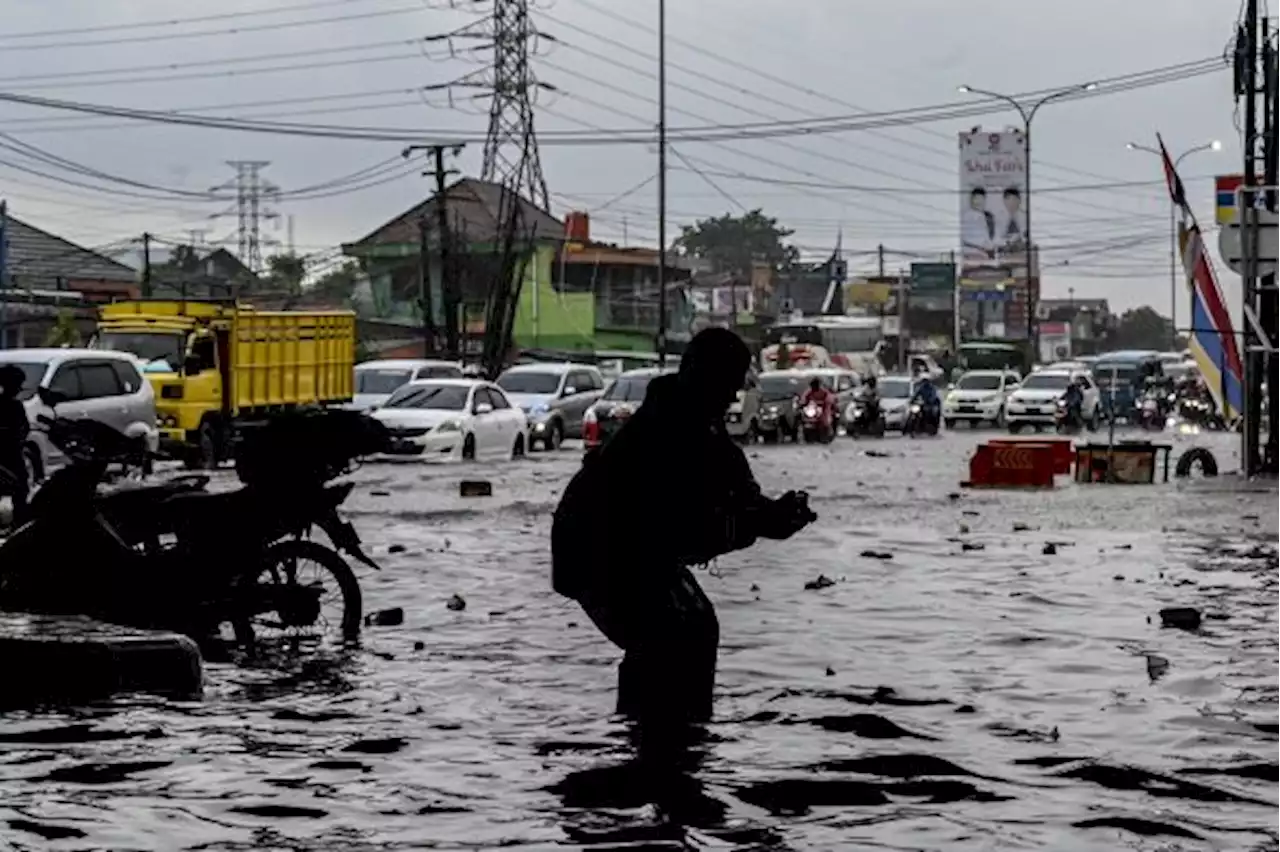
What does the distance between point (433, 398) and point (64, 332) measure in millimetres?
20359

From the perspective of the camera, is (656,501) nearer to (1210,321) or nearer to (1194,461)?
(1210,321)

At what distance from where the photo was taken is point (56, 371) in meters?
29.6

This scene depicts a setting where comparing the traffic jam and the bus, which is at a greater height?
the bus

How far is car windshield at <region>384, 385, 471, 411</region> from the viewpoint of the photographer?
37188 mm

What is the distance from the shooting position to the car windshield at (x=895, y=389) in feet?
204

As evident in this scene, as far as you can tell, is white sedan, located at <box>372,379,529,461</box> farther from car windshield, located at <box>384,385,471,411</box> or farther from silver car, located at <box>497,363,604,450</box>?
silver car, located at <box>497,363,604,450</box>

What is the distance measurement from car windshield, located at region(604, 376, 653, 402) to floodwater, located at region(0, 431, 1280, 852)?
2675 centimetres

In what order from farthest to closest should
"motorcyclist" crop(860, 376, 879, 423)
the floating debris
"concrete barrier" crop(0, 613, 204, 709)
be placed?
"motorcyclist" crop(860, 376, 879, 423)
the floating debris
"concrete barrier" crop(0, 613, 204, 709)

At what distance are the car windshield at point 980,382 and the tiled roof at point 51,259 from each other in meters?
25.7

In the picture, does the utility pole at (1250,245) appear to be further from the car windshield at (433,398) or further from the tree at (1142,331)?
the tree at (1142,331)

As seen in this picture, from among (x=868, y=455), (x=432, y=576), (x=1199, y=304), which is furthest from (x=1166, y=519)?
(x=868, y=455)

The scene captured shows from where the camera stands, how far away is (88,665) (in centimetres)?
1037

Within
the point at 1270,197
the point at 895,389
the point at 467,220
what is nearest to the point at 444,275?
the point at 895,389

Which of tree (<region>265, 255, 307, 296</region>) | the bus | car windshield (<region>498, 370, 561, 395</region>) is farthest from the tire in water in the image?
Result: tree (<region>265, 255, 307, 296</region>)
